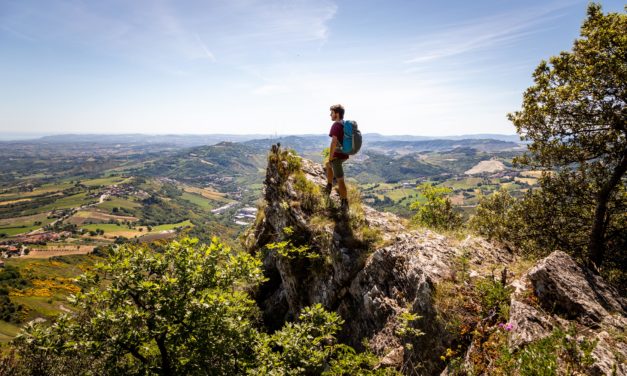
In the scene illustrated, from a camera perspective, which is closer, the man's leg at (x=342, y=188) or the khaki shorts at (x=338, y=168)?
the khaki shorts at (x=338, y=168)

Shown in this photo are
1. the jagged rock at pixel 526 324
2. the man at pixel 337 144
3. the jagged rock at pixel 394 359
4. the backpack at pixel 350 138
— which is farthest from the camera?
the man at pixel 337 144

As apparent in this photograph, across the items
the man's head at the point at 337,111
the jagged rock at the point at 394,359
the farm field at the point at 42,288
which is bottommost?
the farm field at the point at 42,288

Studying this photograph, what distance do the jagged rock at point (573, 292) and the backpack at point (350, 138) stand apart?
23.6 ft

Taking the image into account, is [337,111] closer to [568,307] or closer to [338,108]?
[338,108]

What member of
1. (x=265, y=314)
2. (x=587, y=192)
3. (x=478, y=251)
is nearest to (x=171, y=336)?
(x=265, y=314)

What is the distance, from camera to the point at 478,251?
34.0 feet

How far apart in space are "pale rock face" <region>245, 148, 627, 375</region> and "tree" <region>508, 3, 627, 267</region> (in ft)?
17.5

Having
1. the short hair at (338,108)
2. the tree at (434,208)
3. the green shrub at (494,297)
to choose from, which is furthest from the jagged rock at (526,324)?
the tree at (434,208)

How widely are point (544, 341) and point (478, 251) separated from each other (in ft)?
16.9

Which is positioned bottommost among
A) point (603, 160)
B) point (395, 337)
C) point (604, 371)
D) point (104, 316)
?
point (395, 337)

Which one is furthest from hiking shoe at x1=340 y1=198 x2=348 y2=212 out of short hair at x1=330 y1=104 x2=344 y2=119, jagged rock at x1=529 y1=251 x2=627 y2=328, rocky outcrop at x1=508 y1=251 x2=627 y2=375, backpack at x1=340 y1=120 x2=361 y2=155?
jagged rock at x1=529 y1=251 x2=627 y2=328

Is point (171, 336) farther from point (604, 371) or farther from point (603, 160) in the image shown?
point (603, 160)

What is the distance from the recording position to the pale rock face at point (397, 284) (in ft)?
22.1

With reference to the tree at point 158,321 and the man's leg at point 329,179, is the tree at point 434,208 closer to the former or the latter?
the man's leg at point 329,179
